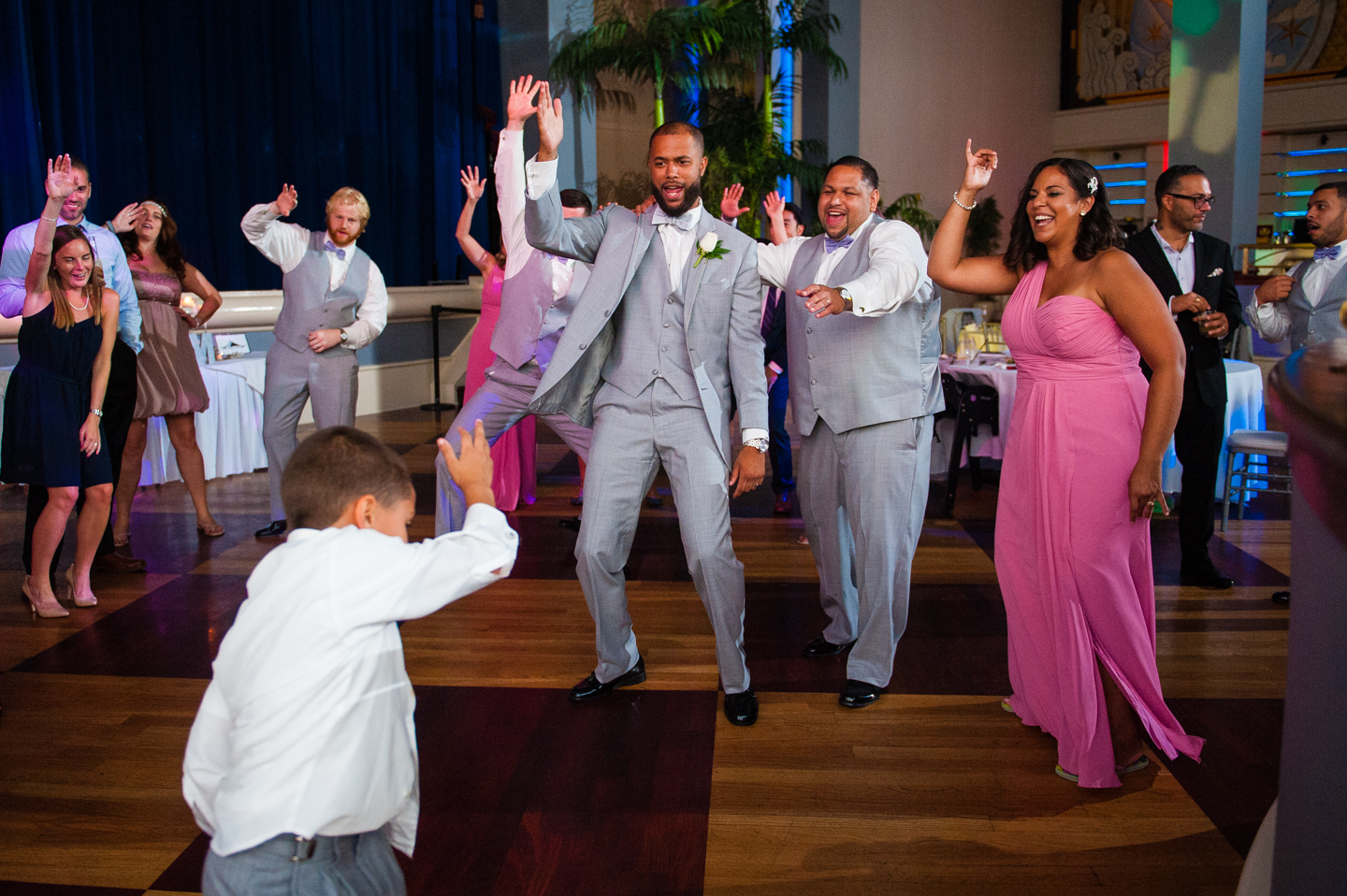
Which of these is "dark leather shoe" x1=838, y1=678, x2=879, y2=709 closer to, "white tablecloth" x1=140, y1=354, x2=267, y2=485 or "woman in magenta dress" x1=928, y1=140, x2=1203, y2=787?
"woman in magenta dress" x1=928, y1=140, x2=1203, y2=787

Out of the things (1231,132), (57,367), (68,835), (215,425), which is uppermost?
(1231,132)

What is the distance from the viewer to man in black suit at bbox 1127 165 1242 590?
4.28 m

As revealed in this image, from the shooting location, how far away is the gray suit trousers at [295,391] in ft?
15.7

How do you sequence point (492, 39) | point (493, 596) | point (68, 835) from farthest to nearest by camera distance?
point (492, 39) → point (493, 596) → point (68, 835)

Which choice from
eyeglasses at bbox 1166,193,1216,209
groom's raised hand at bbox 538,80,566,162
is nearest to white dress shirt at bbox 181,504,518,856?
groom's raised hand at bbox 538,80,566,162

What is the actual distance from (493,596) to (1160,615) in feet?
8.33

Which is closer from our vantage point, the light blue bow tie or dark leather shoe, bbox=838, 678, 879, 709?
the light blue bow tie

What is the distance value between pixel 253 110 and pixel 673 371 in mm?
8099

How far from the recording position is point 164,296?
5.14m

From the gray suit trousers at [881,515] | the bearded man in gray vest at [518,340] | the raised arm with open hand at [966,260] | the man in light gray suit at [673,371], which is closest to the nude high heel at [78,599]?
the bearded man in gray vest at [518,340]

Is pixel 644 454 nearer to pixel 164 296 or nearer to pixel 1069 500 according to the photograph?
pixel 1069 500

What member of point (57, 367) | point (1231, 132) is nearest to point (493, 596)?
point (57, 367)

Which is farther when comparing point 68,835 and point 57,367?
point 57,367

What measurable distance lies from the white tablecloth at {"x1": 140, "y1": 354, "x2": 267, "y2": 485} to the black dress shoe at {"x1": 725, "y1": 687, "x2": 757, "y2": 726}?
446 centimetres
